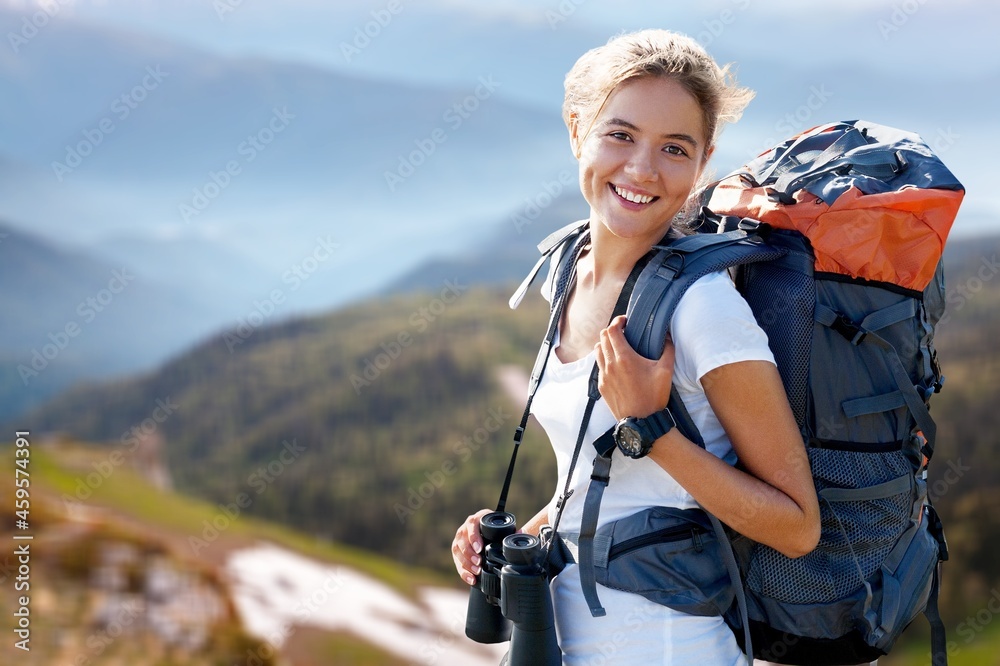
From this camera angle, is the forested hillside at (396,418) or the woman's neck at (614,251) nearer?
the woman's neck at (614,251)

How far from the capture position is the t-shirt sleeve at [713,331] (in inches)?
53.4

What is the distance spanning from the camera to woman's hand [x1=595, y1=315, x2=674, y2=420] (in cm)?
139

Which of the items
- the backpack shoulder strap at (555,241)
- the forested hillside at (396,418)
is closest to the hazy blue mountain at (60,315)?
the forested hillside at (396,418)

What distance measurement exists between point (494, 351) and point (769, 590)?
647 cm

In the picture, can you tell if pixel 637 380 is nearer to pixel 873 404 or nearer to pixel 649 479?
pixel 649 479

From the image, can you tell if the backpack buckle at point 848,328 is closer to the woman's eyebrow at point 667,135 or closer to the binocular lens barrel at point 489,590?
the woman's eyebrow at point 667,135

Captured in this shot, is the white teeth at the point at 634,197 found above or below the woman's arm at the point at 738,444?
above

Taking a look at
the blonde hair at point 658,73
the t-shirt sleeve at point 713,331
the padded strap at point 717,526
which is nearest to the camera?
the t-shirt sleeve at point 713,331

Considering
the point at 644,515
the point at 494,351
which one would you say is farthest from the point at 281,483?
the point at 644,515

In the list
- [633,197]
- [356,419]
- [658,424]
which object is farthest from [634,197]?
[356,419]

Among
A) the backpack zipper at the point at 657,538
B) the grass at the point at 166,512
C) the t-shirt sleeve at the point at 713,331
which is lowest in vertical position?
the grass at the point at 166,512

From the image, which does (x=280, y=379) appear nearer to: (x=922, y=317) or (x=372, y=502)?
(x=372, y=502)

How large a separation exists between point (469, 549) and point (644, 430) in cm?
61

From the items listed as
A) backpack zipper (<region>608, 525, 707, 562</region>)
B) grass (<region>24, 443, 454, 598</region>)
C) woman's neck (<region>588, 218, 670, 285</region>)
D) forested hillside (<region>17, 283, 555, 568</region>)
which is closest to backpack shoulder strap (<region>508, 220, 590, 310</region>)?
woman's neck (<region>588, 218, 670, 285</region>)
